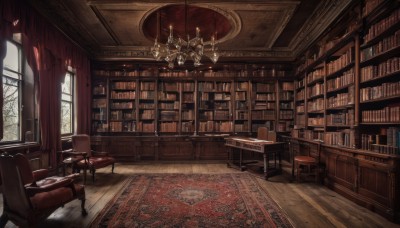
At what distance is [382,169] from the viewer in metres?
3.04

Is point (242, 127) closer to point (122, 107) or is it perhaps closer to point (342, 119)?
point (342, 119)

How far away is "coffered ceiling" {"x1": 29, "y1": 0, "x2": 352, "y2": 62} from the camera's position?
13.7 ft

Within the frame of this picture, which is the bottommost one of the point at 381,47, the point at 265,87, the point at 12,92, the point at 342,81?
the point at 12,92

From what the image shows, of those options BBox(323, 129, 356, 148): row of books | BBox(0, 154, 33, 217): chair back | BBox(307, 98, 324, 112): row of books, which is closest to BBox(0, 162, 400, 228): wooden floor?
BBox(0, 154, 33, 217): chair back

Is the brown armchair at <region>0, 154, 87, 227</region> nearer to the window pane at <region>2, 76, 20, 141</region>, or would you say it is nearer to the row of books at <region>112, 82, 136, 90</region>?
the window pane at <region>2, 76, 20, 141</region>

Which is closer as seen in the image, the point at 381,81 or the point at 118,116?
the point at 381,81

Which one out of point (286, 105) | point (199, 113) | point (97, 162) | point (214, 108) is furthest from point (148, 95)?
point (286, 105)

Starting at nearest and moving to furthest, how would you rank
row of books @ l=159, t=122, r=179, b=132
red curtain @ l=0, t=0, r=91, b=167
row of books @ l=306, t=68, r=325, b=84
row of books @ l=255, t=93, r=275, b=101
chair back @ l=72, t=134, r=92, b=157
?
red curtain @ l=0, t=0, r=91, b=167, chair back @ l=72, t=134, r=92, b=157, row of books @ l=306, t=68, r=325, b=84, row of books @ l=159, t=122, r=179, b=132, row of books @ l=255, t=93, r=275, b=101

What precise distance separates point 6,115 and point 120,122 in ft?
9.85

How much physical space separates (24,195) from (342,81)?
5119 mm

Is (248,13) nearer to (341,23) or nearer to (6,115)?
(341,23)

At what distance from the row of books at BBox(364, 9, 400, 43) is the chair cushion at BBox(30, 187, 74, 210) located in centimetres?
467

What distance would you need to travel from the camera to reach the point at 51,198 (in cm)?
254

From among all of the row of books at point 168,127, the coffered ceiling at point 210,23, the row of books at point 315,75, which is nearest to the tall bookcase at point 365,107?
the row of books at point 315,75
